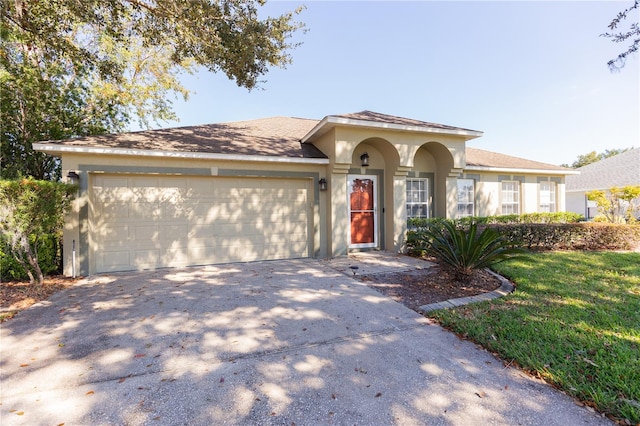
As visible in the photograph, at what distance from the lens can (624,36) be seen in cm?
457

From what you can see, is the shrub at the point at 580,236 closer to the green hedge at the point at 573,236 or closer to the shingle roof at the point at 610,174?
the green hedge at the point at 573,236

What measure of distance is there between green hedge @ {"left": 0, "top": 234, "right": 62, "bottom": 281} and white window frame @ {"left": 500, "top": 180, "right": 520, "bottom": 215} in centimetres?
1408

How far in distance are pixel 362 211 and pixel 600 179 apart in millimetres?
20794

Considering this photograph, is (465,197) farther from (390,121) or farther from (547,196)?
(390,121)

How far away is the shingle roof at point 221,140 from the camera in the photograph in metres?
6.69

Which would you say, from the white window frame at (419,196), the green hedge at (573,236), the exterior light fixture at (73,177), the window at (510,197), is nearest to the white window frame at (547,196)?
the window at (510,197)

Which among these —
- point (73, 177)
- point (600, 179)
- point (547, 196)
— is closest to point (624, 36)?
point (547, 196)

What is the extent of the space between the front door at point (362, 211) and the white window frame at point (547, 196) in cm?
831

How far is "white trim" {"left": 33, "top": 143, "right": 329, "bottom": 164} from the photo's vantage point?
589cm

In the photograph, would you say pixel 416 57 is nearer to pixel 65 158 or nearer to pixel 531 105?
pixel 531 105

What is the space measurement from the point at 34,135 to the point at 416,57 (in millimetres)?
14307

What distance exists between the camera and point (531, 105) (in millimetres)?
11906

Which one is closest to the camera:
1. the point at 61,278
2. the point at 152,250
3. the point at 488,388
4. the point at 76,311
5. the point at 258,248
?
the point at 488,388

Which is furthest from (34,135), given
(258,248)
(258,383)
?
(258,383)
